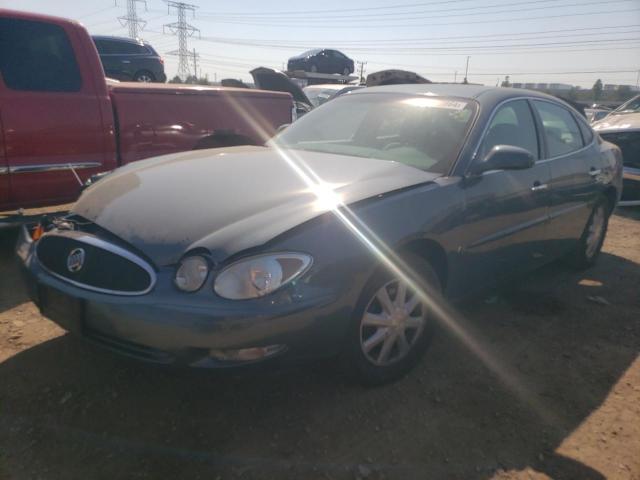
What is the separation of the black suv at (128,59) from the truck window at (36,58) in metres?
11.5

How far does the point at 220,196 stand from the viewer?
2.60m

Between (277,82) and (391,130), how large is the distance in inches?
366

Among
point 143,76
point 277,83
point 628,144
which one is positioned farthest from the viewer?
point 143,76

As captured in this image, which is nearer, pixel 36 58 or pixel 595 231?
pixel 36 58

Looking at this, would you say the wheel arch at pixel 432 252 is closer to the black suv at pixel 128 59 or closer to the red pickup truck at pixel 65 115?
the red pickup truck at pixel 65 115

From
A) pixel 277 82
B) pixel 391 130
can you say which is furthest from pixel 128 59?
pixel 391 130

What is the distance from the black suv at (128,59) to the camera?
1499 centimetres

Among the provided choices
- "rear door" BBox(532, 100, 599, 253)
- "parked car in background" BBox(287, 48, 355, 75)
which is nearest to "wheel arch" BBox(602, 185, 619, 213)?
"rear door" BBox(532, 100, 599, 253)

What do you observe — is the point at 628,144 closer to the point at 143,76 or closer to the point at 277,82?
the point at 277,82

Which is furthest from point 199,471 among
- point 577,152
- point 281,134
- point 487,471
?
point 577,152

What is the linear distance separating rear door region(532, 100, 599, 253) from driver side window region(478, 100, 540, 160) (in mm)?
156

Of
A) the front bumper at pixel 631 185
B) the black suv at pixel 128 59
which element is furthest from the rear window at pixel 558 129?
the black suv at pixel 128 59

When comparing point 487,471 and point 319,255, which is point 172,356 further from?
point 487,471

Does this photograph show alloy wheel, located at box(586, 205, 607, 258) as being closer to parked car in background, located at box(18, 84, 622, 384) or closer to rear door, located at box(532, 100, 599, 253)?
rear door, located at box(532, 100, 599, 253)
